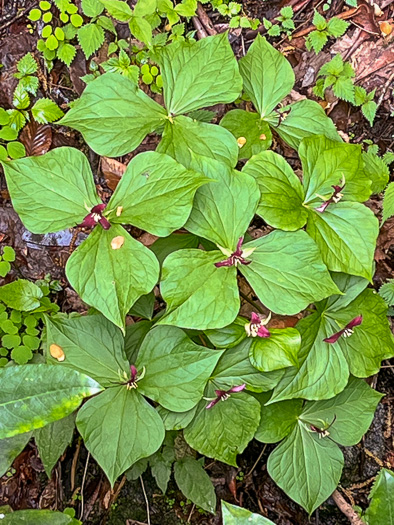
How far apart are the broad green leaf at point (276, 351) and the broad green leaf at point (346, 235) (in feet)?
1.00

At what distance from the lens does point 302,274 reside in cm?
172

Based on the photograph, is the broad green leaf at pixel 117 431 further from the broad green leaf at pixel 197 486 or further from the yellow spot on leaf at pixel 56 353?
the broad green leaf at pixel 197 486

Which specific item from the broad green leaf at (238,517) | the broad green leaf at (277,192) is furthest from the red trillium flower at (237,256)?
the broad green leaf at (238,517)

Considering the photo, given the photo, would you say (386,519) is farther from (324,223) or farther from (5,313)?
(5,313)

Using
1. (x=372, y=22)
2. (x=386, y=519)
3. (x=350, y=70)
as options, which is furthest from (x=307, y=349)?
(x=372, y=22)

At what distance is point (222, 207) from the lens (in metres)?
1.73

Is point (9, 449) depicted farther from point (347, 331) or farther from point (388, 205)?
point (388, 205)

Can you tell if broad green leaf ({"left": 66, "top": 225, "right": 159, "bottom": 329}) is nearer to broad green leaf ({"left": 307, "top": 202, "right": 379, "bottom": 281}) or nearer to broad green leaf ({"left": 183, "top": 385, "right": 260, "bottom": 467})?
broad green leaf ({"left": 183, "top": 385, "right": 260, "bottom": 467})

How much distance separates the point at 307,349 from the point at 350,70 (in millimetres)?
1522

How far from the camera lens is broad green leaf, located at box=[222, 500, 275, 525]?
1.29 meters

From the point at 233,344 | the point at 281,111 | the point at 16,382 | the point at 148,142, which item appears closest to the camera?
the point at 16,382

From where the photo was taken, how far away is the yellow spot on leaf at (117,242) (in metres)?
1.66

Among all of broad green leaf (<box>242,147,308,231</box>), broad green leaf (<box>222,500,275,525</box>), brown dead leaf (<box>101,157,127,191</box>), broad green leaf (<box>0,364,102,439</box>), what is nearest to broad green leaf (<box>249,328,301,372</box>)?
broad green leaf (<box>242,147,308,231</box>)

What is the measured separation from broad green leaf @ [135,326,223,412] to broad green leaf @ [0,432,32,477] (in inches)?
17.2
